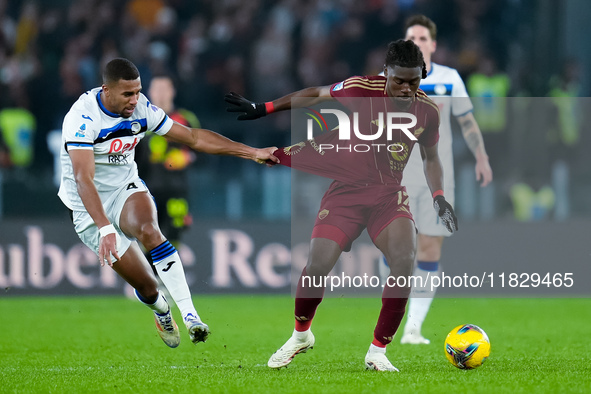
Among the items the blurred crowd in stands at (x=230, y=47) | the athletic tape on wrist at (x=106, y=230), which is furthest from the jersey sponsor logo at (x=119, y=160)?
the blurred crowd in stands at (x=230, y=47)

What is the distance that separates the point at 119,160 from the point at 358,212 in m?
1.73

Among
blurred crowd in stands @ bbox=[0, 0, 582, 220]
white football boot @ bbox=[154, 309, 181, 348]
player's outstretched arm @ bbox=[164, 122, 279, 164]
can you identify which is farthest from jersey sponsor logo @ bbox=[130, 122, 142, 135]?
blurred crowd in stands @ bbox=[0, 0, 582, 220]

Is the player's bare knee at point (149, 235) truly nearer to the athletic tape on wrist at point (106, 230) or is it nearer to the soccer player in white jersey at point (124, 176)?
the soccer player in white jersey at point (124, 176)

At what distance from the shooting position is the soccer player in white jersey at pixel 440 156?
7633 mm

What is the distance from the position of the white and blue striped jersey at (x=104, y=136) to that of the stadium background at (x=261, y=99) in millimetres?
4369

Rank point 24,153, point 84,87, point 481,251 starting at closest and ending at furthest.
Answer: point 481,251, point 24,153, point 84,87

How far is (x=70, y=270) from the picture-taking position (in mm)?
11367

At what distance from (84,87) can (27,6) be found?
7.32 feet

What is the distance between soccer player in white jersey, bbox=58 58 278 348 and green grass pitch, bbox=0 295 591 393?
1.67ft

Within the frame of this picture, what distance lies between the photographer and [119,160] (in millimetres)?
6434

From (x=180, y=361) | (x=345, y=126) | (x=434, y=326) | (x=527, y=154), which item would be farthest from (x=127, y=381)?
(x=527, y=154)

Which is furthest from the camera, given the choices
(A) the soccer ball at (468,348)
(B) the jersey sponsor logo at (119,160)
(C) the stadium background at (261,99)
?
(C) the stadium background at (261,99)

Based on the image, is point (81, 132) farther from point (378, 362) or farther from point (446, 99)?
point (446, 99)

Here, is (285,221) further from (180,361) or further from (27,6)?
(27,6)
